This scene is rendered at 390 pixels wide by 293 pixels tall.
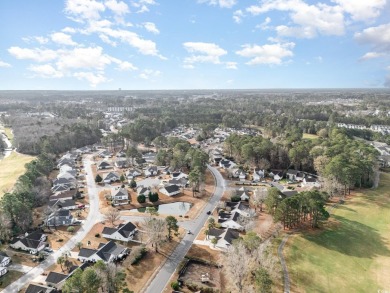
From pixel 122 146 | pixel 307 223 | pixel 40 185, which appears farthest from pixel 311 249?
pixel 122 146

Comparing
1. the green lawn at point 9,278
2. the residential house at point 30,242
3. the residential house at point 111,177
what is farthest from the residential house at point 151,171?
the green lawn at point 9,278

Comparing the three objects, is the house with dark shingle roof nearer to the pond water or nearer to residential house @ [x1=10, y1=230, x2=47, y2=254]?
the pond water

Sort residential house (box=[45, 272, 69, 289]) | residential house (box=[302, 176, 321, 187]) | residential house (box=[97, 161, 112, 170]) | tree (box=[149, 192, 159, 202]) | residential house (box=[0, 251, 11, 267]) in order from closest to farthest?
residential house (box=[45, 272, 69, 289])
residential house (box=[0, 251, 11, 267])
tree (box=[149, 192, 159, 202])
residential house (box=[302, 176, 321, 187])
residential house (box=[97, 161, 112, 170])

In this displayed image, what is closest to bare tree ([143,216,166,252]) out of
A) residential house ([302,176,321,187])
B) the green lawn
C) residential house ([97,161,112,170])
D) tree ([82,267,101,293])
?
tree ([82,267,101,293])

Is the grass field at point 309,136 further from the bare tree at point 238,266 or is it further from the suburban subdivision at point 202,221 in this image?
the bare tree at point 238,266

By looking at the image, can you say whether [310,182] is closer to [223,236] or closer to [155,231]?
[223,236]

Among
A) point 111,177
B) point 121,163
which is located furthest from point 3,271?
point 121,163
